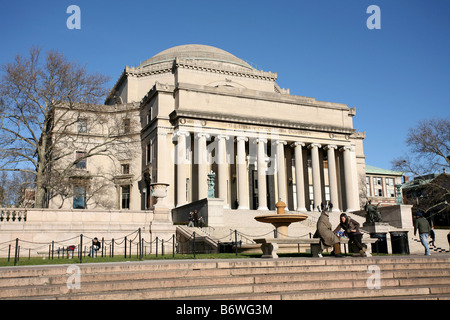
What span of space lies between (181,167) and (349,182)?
19.9 m

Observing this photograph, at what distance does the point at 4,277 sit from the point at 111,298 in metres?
3.43

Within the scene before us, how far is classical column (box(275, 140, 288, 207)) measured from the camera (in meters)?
46.8

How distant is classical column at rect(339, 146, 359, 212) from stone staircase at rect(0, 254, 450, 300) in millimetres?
37014

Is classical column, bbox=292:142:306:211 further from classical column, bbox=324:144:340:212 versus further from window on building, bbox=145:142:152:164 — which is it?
window on building, bbox=145:142:152:164

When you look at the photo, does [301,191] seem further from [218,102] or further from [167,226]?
Result: [167,226]

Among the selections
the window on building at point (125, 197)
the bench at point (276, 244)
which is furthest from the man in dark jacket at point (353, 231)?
the window on building at point (125, 197)

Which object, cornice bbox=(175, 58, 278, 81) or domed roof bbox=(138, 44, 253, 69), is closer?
cornice bbox=(175, 58, 278, 81)

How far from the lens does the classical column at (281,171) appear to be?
46781 millimetres

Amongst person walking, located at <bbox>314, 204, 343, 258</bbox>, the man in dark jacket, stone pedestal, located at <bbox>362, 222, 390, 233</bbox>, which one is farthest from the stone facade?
person walking, located at <bbox>314, 204, 343, 258</bbox>

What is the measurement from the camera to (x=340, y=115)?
2082 inches

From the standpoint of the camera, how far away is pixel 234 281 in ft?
37.7

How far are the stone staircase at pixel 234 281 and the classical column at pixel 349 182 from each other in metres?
37.0

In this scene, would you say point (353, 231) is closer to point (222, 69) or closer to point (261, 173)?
point (261, 173)

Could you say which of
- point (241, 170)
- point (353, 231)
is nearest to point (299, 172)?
point (241, 170)
